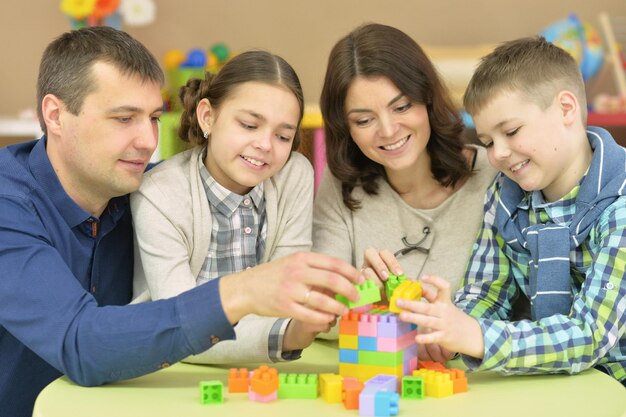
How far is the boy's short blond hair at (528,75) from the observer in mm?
1524

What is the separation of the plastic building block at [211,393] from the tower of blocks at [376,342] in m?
0.20

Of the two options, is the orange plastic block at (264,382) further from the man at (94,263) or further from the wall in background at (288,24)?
the wall in background at (288,24)

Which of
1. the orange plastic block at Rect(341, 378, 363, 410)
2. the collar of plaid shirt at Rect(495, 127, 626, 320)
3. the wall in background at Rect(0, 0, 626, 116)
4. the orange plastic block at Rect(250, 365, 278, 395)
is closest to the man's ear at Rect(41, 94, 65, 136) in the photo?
the orange plastic block at Rect(250, 365, 278, 395)

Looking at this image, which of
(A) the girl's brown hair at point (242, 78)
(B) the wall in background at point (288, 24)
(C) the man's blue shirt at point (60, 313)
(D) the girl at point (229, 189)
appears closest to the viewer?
(C) the man's blue shirt at point (60, 313)

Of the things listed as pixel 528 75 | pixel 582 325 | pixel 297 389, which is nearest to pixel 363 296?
pixel 297 389

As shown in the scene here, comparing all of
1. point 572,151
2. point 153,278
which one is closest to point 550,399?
point 572,151

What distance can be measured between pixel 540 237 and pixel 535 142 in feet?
0.57

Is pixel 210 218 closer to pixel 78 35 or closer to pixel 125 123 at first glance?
pixel 125 123

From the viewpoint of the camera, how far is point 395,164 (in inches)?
68.5

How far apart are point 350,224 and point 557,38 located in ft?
6.68

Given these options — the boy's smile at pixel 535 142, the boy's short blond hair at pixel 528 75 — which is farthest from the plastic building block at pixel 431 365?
the boy's short blond hair at pixel 528 75

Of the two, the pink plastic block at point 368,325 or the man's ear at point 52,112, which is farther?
the man's ear at point 52,112

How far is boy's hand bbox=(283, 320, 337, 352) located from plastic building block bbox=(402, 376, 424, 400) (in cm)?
16

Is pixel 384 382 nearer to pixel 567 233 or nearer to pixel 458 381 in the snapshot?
pixel 458 381
